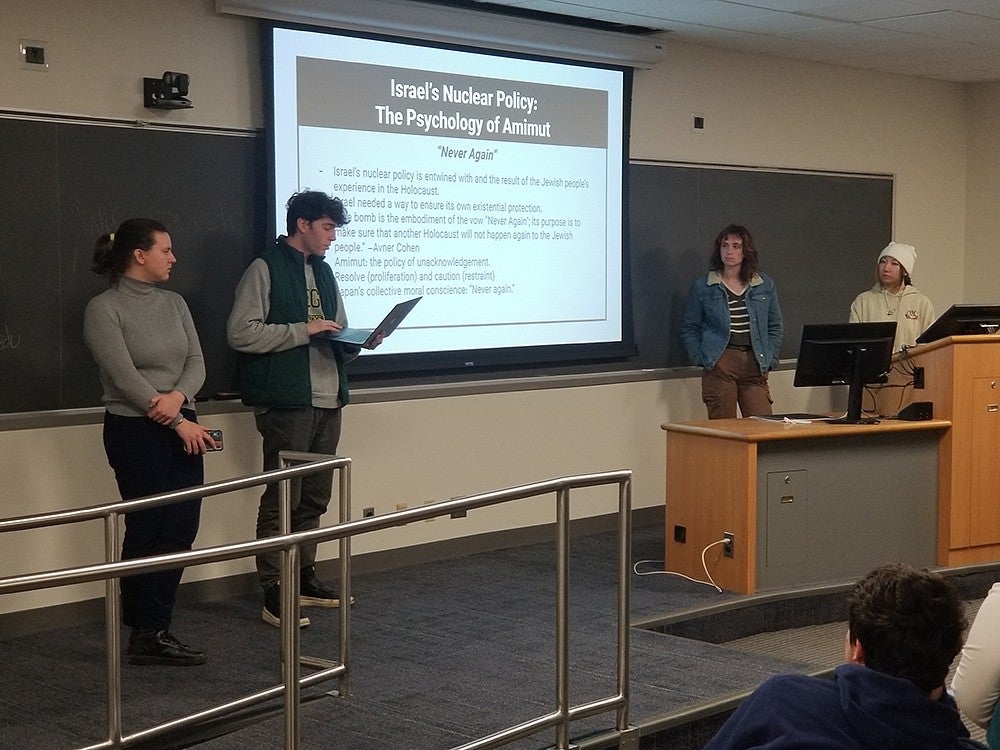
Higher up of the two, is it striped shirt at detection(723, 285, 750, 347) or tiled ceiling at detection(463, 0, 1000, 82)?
tiled ceiling at detection(463, 0, 1000, 82)

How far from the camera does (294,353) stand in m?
5.00

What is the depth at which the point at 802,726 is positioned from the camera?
6.50ft

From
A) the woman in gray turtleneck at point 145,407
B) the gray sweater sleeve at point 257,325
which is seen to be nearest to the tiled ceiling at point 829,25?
the gray sweater sleeve at point 257,325

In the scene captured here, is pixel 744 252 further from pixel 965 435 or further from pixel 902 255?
pixel 965 435

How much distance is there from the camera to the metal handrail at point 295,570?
2602 mm

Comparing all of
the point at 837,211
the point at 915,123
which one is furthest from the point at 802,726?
the point at 915,123

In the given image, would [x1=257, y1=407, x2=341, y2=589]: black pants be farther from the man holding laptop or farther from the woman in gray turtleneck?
the woman in gray turtleneck

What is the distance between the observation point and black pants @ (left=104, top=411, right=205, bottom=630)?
4.34m

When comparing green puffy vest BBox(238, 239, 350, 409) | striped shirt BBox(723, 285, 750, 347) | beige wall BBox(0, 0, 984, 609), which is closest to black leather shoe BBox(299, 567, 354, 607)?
beige wall BBox(0, 0, 984, 609)

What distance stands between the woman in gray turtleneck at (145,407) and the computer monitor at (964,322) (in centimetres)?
358

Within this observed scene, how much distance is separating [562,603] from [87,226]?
2588 mm

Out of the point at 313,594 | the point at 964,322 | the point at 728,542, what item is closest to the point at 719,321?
the point at 964,322

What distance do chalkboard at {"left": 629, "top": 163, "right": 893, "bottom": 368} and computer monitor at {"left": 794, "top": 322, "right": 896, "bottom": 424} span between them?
146 centimetres

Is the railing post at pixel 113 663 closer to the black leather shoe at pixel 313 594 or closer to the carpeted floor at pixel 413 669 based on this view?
the carpeted floor at pixel 413 669
